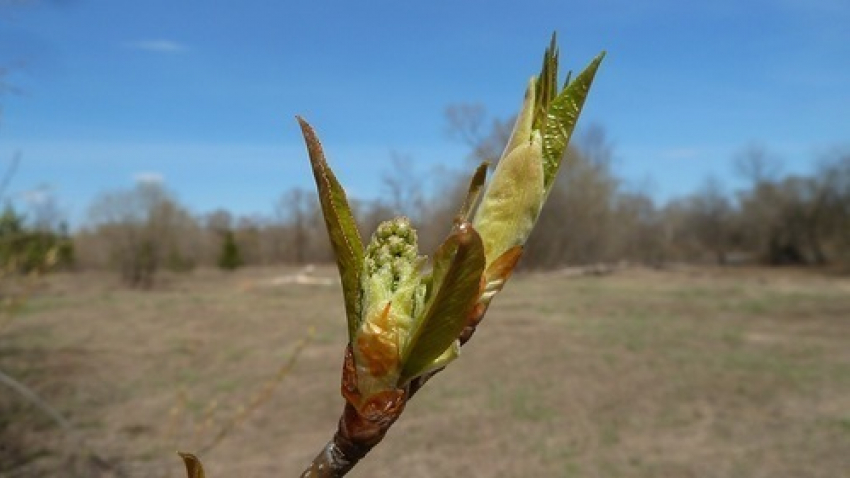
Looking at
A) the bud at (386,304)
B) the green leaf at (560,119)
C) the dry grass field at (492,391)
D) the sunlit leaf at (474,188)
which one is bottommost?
the dry grass field at (492,391)

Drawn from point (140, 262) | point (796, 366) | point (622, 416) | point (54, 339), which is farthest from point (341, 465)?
point (140, 262)

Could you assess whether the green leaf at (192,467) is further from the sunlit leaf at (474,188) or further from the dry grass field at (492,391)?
the dry grass field at (492,391)

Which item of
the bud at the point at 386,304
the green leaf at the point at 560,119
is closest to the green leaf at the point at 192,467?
the bud at the point at 386,304

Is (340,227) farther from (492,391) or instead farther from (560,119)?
(492,391)

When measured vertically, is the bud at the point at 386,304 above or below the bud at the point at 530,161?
below

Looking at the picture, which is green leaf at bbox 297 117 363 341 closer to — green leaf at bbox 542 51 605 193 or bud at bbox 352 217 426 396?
bud at bbox 352 217 426 396

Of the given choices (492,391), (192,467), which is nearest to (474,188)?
(192,467)
